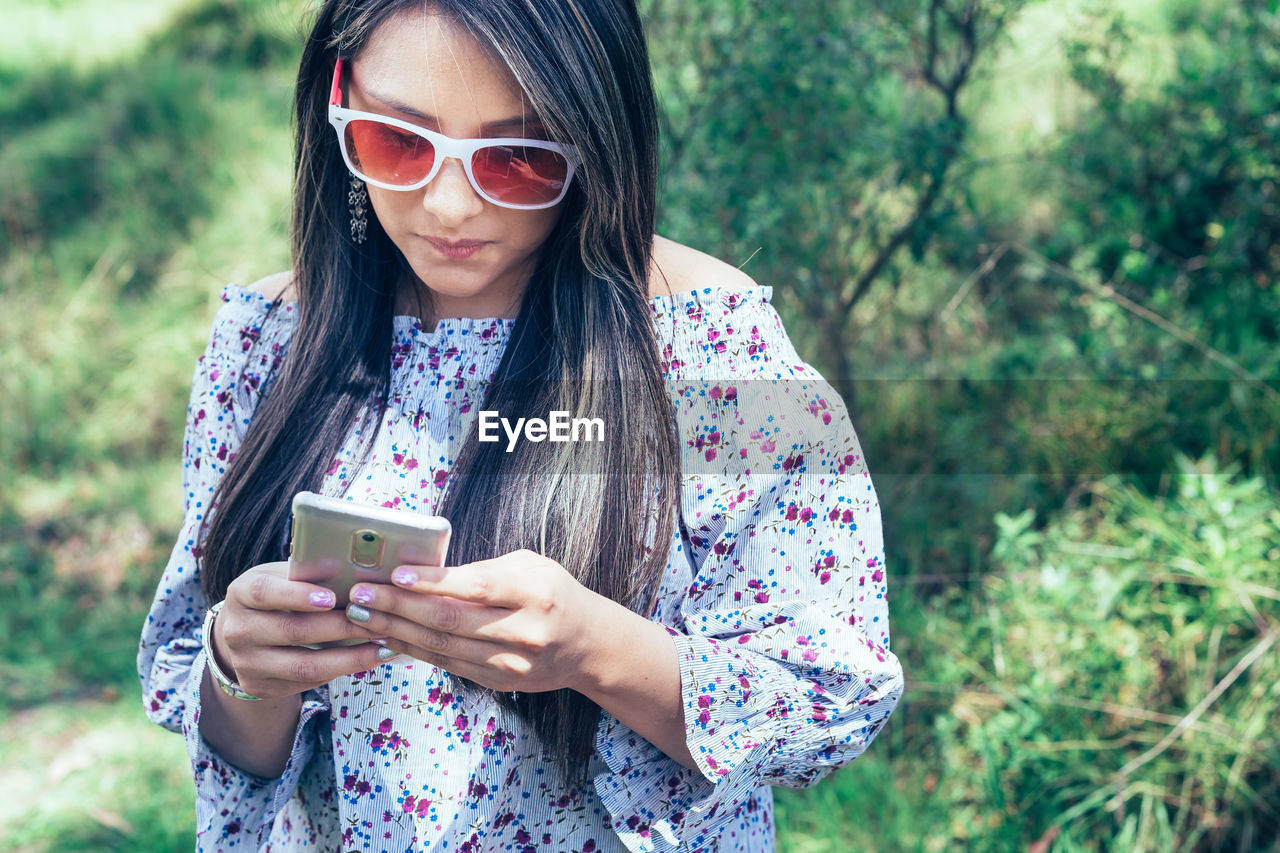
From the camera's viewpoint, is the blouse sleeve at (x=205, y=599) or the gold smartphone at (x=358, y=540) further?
the blouse sleeve at (x=205, y=599)

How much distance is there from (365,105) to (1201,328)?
2.85 metres

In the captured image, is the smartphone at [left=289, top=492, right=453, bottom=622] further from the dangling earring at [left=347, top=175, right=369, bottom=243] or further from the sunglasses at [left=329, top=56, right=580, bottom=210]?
the dangling earring at [left=347, top=175, right=369, bottom=243]

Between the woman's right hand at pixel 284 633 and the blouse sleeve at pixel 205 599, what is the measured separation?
0.23 meters

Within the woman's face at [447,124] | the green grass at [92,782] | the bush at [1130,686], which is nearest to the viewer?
the woman's face at [447,124]

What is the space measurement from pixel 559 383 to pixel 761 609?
364 millimetres

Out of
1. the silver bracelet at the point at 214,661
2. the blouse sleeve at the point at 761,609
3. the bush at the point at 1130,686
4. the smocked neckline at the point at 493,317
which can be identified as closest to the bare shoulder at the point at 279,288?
the smocked neckline at the point at 493,317

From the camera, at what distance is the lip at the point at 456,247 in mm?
1280

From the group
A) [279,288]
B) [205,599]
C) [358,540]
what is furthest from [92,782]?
[358,540]

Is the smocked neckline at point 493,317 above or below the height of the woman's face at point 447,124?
below

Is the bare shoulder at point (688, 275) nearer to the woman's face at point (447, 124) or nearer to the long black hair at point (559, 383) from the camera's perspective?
the long black hair at point (559, 383)

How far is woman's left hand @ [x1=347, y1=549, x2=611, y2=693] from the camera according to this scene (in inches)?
38.9

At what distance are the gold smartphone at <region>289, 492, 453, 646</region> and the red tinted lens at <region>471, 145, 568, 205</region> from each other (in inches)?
17.0

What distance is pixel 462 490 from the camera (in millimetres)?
1276

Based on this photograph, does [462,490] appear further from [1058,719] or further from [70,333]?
[70,333]
